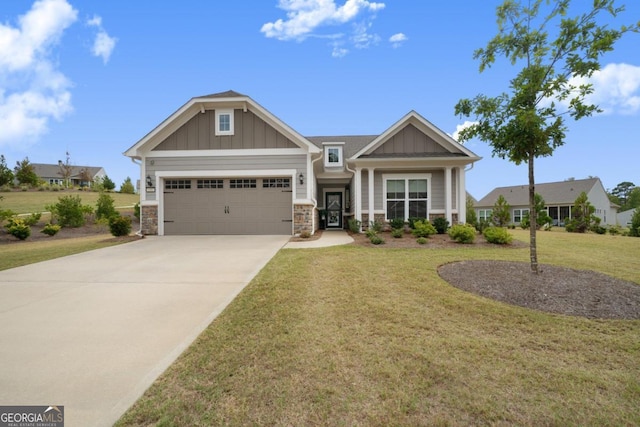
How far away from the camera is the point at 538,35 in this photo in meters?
5.48

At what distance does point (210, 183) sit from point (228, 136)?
2.19 metres

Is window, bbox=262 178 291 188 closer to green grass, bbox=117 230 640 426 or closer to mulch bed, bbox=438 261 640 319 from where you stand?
mulch bed, bbox=438 261 640 319

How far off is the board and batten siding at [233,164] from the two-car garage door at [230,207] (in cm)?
51

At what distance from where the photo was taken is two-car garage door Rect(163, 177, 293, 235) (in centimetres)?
1255

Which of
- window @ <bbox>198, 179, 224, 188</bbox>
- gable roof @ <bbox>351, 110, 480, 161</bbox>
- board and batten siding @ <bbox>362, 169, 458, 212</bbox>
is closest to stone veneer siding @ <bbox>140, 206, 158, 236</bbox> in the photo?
window @ <bbox>198, 179, 224, 188</bbox>

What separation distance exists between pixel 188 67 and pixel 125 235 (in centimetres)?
851

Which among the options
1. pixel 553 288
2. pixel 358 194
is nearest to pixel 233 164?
pixel 358 194

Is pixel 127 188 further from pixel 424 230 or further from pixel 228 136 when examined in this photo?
pixel 424 230

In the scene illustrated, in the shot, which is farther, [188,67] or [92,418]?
[188,67]

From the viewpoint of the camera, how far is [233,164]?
40.7 ft

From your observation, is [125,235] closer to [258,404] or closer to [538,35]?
A: [258,404]

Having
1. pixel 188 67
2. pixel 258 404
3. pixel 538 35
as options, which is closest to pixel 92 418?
pixel 258 404

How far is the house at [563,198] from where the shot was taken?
28641 mm

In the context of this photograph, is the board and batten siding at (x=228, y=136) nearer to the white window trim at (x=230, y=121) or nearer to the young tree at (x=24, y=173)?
the white window trim at (x=230, y=121)
